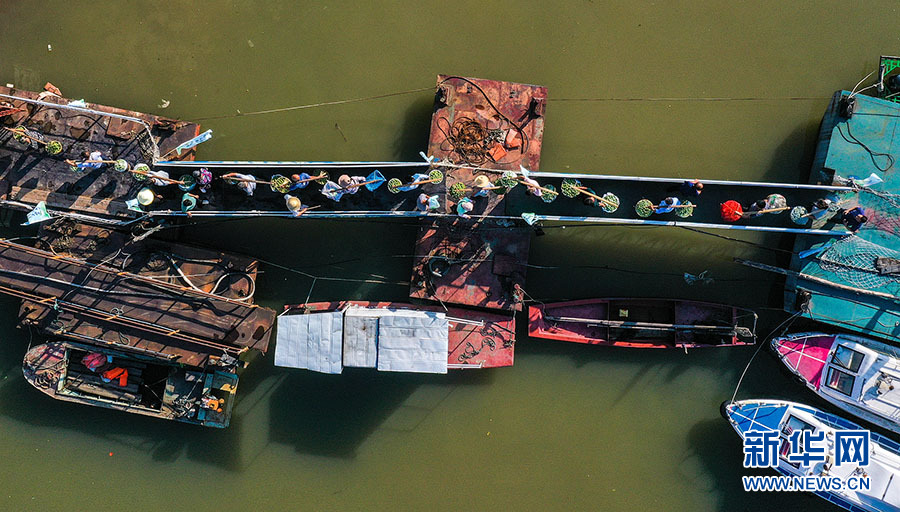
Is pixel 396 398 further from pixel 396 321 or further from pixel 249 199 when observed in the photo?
pixel 249 199

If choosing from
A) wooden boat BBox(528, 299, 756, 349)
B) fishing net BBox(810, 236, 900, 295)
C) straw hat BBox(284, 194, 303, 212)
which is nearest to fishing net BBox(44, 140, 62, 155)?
straw hat BBox(284, 194, 303, 212)

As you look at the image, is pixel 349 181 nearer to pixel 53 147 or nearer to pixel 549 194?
pixel 549 194

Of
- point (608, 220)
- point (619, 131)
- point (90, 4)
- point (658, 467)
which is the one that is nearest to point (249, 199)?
point (90, 4)

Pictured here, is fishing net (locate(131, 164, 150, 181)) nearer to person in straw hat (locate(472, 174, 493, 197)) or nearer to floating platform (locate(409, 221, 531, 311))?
floating platform (locate(409, 221, 531, 311))

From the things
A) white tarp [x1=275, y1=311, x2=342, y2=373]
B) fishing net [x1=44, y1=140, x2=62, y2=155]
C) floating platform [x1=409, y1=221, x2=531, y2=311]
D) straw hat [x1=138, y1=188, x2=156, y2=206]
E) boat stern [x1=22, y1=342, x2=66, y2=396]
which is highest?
fishing net [x1=44, y1=140, x2=62, y2=155]

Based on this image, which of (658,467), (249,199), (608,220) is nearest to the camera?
(608,220)

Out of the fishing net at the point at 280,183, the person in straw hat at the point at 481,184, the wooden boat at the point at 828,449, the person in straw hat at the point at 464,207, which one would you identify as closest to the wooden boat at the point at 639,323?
the wooden boat at the point at 828,449

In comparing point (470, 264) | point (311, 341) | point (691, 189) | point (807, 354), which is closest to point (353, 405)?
point (311, 341)
